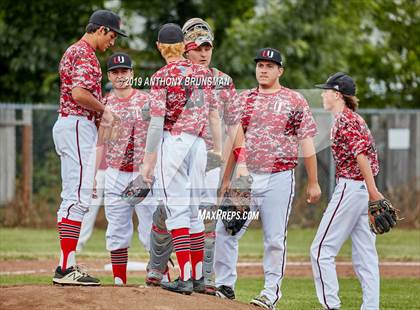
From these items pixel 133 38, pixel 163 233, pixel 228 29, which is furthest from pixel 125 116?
pixel 133 38

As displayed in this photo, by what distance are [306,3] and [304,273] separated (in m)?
10.5

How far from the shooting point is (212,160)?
30.2 feet

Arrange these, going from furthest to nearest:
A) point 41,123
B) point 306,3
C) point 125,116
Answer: point 306,3
point 41,123
point 125,116

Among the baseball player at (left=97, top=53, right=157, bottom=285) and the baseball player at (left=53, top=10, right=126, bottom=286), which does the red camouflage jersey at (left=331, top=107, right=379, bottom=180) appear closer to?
the baseball player at (left=97, top=53, right=157, bottom=285)

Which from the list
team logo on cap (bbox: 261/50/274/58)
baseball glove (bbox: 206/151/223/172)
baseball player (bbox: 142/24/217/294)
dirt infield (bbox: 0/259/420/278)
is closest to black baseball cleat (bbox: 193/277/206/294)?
baseball player (bbox: 142/24/217/294)

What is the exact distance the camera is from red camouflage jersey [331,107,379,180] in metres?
9.19

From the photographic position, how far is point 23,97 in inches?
958

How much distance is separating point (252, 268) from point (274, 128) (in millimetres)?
5817

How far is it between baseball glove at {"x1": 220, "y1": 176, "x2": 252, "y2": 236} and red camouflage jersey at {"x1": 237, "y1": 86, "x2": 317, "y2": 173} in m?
0.29

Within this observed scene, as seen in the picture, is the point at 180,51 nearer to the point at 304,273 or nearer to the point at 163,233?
the point at 163,233

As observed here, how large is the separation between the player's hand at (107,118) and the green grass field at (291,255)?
2.89 m

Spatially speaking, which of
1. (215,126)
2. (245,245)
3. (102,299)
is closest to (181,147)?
(215,126)

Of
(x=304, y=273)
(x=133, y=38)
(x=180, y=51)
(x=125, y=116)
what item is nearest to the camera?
(x=180, y=51)

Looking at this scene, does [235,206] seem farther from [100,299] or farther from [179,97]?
[100,299]
